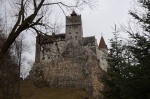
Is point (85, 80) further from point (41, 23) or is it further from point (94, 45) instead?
point (41, 23)

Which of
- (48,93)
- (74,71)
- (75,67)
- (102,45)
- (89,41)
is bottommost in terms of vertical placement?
(48,93)

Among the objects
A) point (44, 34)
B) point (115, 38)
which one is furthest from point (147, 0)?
point (115, 38)

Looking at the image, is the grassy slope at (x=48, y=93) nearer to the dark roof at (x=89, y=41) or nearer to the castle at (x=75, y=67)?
the castle at (x=75, y=67)

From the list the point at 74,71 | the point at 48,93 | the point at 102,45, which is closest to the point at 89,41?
the point at 74,71

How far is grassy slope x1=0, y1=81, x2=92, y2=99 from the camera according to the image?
156 feet

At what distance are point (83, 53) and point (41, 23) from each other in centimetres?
4586

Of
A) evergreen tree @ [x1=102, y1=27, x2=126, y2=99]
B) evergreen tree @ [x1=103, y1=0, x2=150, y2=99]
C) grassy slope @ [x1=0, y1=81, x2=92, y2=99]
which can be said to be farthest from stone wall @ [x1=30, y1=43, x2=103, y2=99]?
evergreen tree @ [x1=103, y1=0, x2=150, y2=99]

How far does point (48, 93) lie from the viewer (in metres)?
50.5

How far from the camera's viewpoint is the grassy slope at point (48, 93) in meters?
47.4

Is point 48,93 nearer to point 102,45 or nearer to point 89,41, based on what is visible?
point 89,41

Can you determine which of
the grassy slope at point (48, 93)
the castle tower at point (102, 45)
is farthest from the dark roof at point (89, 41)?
the grassy slope at point (48, 93)

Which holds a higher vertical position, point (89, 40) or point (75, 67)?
point (89, 40)

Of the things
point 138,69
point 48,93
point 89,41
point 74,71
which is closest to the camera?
point 138,69

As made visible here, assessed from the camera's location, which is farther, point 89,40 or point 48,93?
point 89,40
